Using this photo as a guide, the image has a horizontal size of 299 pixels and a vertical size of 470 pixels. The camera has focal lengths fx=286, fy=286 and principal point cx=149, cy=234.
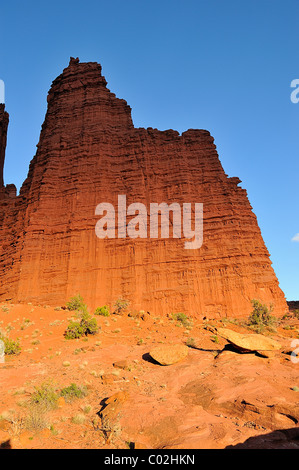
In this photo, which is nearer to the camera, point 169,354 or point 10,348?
point 169,354

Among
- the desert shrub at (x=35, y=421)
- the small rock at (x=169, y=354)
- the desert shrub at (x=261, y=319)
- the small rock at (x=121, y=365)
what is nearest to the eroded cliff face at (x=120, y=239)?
the desert shrub at (x=261, y=319)

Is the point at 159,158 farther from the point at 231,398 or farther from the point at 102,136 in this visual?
the point at 231,398

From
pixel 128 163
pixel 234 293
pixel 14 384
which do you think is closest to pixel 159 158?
pixel 128 163

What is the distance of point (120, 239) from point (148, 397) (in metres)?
26.2

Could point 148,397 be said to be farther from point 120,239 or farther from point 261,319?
point 120,239

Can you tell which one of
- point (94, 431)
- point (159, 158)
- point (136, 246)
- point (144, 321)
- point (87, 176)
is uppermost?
point (159, 158)

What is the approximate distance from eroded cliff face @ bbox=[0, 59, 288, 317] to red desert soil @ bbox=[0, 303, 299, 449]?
17.0 metres

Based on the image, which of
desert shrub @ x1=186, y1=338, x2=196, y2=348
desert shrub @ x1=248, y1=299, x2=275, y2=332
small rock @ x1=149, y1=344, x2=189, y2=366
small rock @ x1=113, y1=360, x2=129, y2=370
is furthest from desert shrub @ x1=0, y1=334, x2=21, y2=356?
desert shrub @ x1=248, y1=299, x2=275, y2=332

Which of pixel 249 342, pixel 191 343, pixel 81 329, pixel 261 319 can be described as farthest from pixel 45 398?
pixel 261 319

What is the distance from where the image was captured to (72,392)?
887cm

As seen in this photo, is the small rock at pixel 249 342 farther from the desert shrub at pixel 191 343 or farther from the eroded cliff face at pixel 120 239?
the eroded cliff face at pixel 120 239

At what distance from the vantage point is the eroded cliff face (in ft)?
105

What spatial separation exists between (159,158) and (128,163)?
419cm
